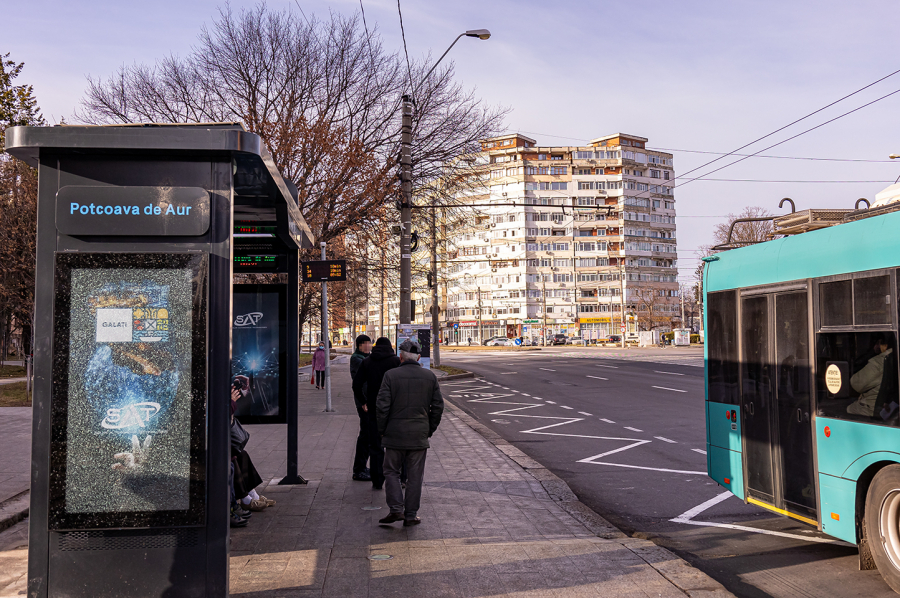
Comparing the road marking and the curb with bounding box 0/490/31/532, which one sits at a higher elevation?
the curb with bounding box 0/490/31/532

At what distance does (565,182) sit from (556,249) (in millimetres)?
9562

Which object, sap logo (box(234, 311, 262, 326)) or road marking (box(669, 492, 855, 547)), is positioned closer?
road marking (box(669, 492, 855, 547))

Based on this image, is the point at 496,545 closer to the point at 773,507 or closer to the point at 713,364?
the point at 773,507

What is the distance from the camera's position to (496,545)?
6.14 m

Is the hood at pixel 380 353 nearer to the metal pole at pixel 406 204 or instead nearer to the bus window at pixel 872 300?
the bus window at pixel 872 300

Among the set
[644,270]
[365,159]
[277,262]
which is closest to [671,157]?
[644,270]

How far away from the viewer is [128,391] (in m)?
4.37

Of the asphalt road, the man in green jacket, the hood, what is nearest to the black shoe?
the man in green jacket

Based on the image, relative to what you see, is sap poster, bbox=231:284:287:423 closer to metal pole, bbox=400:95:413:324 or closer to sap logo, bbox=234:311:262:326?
sap logo, bbox=234:311:262:326

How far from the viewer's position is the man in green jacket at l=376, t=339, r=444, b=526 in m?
6.86

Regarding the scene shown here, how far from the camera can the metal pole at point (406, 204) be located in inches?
662

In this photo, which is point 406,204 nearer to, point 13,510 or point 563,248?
point 13,510

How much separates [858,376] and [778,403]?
3.29ft

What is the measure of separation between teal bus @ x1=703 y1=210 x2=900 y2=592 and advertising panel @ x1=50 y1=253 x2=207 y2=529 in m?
4.41
